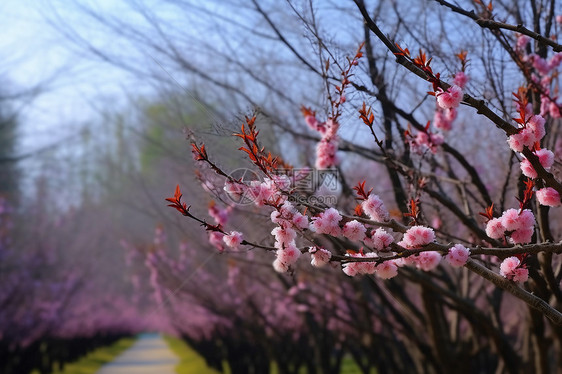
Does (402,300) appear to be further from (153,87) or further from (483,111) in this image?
(483,111)

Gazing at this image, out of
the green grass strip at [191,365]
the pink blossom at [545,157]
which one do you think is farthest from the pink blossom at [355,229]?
the green grass strip at [191,365]

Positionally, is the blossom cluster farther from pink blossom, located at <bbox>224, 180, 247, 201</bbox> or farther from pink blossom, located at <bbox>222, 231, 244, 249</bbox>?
pink blossom, located at <bbox>224, 180, 247, 201</bbox>

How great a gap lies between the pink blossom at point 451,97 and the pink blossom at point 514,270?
30.2 inches

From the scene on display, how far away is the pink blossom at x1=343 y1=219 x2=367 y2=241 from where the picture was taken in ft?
10.4

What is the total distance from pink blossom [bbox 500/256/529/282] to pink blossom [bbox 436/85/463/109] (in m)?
0.77

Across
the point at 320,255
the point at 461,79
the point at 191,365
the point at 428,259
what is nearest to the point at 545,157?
the point at 428,259

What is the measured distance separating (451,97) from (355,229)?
701 mm

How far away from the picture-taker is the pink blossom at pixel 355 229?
10.4 ft

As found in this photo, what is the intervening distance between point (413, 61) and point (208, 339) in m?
19.9

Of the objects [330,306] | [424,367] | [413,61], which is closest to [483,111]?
[413,61]

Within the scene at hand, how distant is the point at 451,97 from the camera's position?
306 cm

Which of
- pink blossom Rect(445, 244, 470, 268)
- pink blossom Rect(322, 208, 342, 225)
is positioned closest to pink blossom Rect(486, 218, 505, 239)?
pink blossom Rect(445, 244, 470, 268)

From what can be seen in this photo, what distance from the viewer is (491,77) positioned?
210 inches

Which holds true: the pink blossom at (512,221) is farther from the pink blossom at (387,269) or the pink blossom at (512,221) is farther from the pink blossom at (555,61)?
the pink blossom at (555,61)
